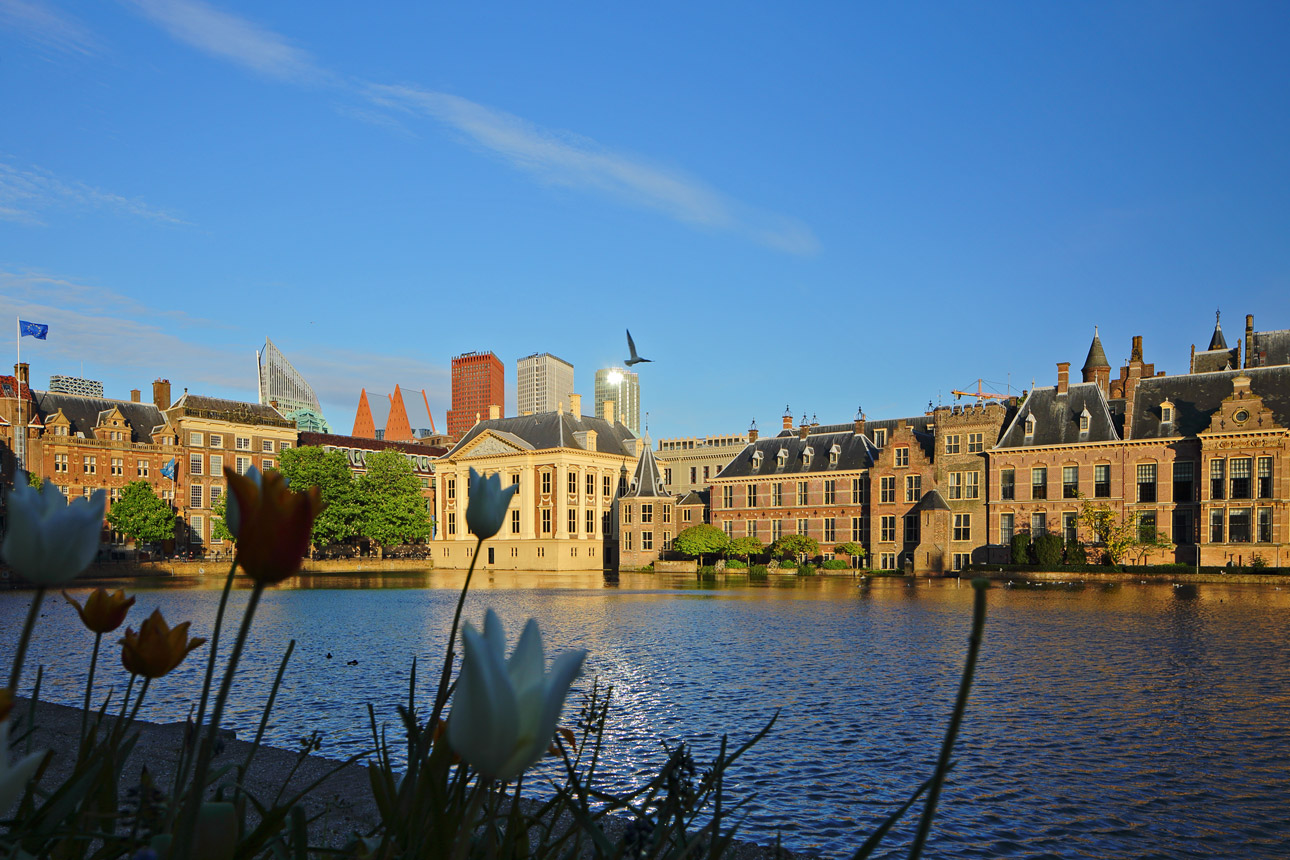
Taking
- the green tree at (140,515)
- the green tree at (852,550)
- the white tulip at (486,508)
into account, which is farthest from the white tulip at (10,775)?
the green tree at (140,515)

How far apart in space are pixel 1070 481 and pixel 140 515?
58.8 m

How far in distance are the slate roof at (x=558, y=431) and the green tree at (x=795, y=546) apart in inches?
811

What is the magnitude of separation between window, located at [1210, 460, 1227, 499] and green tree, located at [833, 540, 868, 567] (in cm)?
2041

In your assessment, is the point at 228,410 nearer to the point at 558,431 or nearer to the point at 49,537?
the point at 558,431

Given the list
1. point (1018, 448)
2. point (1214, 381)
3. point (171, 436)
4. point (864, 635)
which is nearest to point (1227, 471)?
point (1214, 381)

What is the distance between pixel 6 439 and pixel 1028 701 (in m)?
66.5

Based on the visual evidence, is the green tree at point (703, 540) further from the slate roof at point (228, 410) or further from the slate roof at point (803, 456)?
the slate roof at point (228, 410)

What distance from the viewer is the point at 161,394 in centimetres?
7212

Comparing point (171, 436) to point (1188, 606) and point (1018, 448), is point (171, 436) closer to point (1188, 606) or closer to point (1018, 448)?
point (1018, 448)

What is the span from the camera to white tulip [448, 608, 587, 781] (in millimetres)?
1349

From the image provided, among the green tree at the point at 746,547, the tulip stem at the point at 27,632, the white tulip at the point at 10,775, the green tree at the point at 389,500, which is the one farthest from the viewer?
the green tree at the point at 389,500

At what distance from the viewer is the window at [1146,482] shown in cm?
4984

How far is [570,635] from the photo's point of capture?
21.6 m

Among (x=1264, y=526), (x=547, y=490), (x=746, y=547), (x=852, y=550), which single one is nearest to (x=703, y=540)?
(x=746, y=547)
